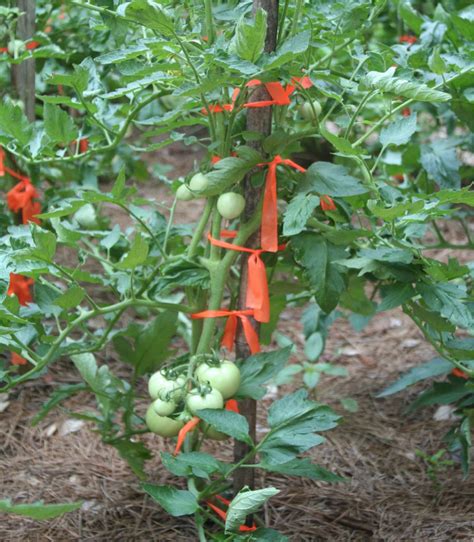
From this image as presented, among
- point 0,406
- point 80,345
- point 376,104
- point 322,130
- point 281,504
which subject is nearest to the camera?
point 322,130

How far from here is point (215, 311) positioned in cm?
137

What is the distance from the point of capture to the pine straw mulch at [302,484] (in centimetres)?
150

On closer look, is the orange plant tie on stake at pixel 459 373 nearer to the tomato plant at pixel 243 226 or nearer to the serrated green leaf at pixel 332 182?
the tomato plant at pixel 243 226

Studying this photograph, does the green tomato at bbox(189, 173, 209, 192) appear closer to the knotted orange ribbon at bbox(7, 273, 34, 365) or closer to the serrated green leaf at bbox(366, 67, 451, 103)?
the serrated green leaf at bbox(366, 67, 451, 103)

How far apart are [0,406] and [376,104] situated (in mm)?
1496

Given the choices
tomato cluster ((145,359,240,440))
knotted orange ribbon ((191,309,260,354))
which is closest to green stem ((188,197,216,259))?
knotted orange ribbon ((191,309,260,354))

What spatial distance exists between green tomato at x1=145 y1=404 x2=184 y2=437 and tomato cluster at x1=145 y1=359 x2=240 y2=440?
0.03m

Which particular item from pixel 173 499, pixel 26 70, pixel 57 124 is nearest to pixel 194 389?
pixel 173 499

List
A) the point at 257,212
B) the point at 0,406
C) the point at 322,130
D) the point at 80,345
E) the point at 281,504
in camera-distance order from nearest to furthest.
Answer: the point at 322,130 → the point at 257,212 → the point at 80,345 → the point at 281,504 → the point at 0,406

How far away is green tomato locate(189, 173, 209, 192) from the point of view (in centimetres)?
127

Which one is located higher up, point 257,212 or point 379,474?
point 257,212

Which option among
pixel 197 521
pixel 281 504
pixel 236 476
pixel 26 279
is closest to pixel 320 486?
pixel 281 504

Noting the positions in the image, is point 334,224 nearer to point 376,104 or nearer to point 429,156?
point 429,156

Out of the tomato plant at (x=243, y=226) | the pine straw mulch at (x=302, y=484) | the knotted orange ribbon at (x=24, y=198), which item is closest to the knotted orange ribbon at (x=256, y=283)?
the tomato plant at (x=243, y=226)
